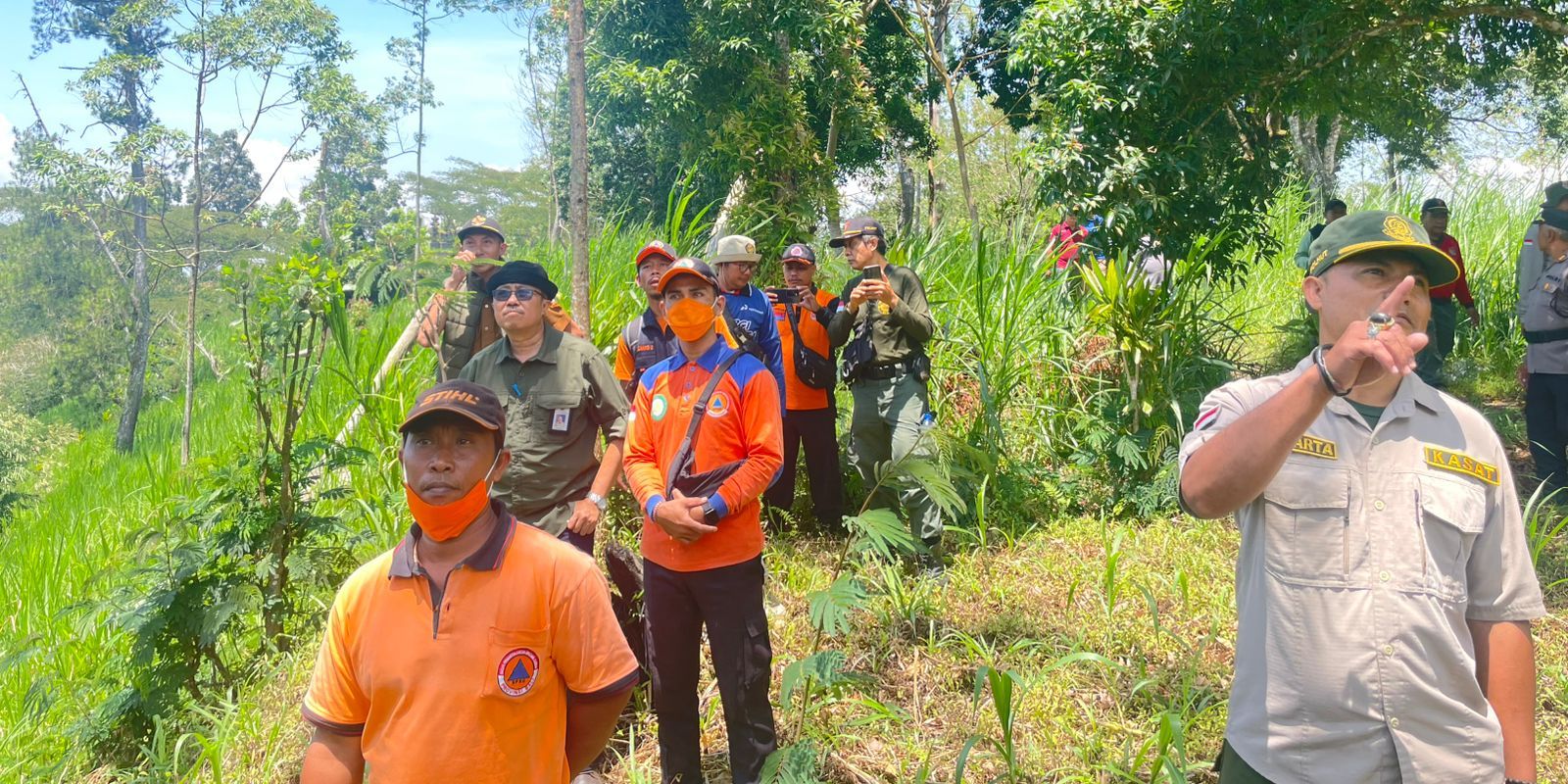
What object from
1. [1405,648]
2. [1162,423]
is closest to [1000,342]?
[1162,423]

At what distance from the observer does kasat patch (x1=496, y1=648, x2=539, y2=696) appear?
5.46 feet

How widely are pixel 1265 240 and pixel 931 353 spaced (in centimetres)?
256

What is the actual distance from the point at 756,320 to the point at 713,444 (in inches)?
58.7

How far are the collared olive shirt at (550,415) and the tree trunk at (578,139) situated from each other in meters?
1.67

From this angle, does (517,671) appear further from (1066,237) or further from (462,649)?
(1066,237)

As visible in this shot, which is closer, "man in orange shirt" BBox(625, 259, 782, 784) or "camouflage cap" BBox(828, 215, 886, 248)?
"man in orange shirt" BBox(625, 259, 782, 784)

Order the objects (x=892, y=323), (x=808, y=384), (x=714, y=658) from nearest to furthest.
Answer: (x=714, y=658), (x=892, y=323), (x=808, y=384)

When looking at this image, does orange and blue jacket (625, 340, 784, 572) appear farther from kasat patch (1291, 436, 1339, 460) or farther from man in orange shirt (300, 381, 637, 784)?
kasat patch (1291, 436, 1339, 460)

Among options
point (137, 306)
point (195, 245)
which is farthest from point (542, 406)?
point (137, 306)

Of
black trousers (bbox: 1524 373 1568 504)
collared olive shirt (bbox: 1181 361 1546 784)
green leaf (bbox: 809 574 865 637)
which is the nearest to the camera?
collared olive shirt (bbox: 1181 361 1546 784)

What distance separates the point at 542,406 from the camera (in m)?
3.36

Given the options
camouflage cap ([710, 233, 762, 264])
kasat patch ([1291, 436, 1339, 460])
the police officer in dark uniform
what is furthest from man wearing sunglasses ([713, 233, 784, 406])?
the police officer in dark uniform

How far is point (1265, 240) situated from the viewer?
6289 mm

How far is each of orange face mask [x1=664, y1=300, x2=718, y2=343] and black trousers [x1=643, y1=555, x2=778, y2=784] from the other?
0.74 m
